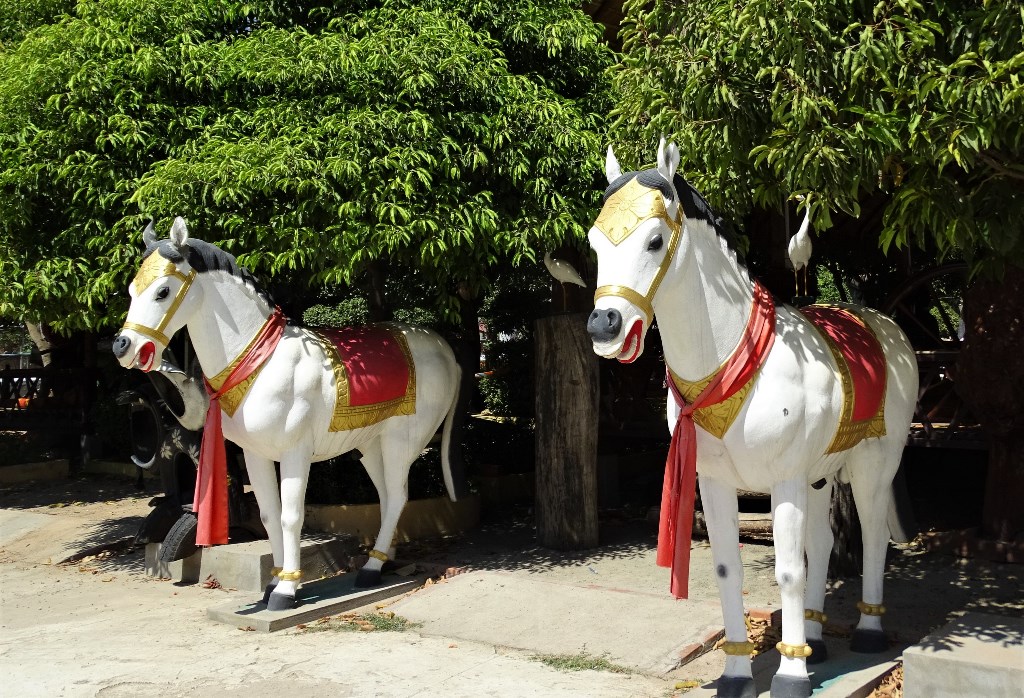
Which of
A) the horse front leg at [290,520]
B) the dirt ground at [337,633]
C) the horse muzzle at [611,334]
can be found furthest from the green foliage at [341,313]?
the horse muzzle at [611,334]

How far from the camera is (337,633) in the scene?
6055mm

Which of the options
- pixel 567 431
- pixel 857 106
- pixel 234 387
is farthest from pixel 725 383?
pixel 567 431

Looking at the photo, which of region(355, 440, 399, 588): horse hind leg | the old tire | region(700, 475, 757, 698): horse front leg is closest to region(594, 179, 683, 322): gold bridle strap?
region(700, 475, 757, 698): horse front leg

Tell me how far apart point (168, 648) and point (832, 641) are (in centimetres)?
386

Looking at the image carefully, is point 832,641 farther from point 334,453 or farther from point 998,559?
point 334,453

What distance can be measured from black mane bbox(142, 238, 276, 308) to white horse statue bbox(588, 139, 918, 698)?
9.63 ft

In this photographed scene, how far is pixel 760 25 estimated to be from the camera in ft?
14.1

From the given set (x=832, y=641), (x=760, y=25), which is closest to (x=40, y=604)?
(x=832, y=641)

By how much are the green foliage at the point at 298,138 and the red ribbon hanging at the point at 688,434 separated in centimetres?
246

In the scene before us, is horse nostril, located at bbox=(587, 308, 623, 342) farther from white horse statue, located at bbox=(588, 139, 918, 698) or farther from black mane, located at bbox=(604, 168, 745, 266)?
black mane, located at bbox=(604, 168, 745, 266)

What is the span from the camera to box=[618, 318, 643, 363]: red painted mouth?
3.82m

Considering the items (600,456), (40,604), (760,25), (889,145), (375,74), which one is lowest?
(40,604)

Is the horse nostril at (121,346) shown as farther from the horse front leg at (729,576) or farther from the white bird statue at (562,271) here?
the horse front leg at (729,576)

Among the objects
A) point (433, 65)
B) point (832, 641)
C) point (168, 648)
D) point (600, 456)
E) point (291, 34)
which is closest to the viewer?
point (832, 641)
